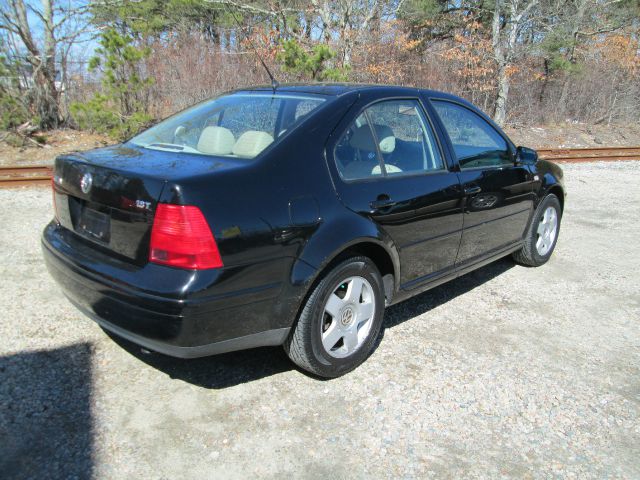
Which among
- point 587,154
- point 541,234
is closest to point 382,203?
point 541,234

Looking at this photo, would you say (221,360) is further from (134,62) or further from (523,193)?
(134,62)

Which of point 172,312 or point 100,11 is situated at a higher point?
point 100,11

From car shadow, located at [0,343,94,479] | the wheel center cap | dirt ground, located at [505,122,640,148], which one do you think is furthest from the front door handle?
dirt ground, located at [505,122,640,148]

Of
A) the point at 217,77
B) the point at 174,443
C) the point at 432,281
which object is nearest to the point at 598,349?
the point at 432,281

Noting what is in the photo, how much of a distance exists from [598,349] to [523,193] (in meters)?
1.51

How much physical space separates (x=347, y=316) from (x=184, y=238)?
1177 millimetres

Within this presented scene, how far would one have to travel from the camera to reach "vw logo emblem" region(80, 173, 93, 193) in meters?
2.73

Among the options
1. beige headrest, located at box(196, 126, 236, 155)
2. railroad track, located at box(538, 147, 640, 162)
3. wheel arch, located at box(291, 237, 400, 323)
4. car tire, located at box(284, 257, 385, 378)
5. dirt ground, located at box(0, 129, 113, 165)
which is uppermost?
beige headrest, located at box(196, 126, 236, 155)

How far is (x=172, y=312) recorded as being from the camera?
2387mm

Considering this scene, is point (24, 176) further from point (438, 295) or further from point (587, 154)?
point (587, 154)

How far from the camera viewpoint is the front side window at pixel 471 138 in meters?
3.95

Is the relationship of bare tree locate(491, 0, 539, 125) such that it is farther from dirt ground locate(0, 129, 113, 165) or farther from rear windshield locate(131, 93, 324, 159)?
rear windshield locate(131, 93, 324, 159)

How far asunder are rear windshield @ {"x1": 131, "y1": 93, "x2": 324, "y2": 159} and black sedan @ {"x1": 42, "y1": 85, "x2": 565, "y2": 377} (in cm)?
1

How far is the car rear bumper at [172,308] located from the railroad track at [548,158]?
605 centimetres
